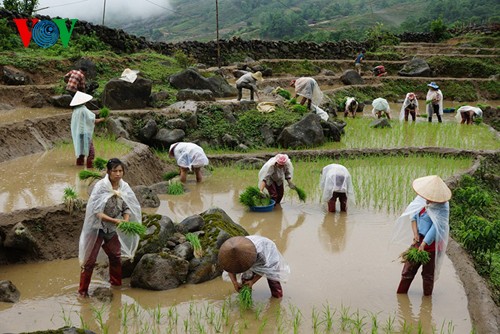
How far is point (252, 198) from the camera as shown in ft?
28.5

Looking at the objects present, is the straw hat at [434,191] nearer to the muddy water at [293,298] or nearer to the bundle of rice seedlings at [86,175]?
the muddy water at [293,298]

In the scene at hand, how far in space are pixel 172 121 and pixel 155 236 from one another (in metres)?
6.75

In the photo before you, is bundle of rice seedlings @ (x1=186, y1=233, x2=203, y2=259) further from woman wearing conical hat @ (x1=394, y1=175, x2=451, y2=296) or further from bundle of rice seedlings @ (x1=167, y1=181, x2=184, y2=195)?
bundle of rice seedlings @ (x1=167, y1=181, x2=184, y2=195)

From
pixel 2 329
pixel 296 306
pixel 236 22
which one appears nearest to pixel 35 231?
pixel 2 329

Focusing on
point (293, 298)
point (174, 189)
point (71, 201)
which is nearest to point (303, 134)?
point (174, 189)

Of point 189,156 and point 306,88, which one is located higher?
point 306,88

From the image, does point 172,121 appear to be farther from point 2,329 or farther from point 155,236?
point 2,329

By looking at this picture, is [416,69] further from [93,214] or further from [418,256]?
[93,214]

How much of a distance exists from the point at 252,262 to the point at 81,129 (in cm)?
486

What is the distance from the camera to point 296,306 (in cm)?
572

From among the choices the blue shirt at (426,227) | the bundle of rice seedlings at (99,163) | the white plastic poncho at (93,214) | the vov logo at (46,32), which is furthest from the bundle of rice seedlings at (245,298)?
the vov logo at (46,32)

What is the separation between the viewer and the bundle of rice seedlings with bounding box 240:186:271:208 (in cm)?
868

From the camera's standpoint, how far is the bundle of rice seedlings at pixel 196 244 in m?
6.40

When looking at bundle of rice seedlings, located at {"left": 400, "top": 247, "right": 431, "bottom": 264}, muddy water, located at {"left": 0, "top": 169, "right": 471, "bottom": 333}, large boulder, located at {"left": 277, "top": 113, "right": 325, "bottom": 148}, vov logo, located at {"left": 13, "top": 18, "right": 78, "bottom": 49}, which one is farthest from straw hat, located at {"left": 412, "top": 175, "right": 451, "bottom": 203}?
vov logo, located at {"left": 13, "top": 18, "right": 78, "bottom": 49}
